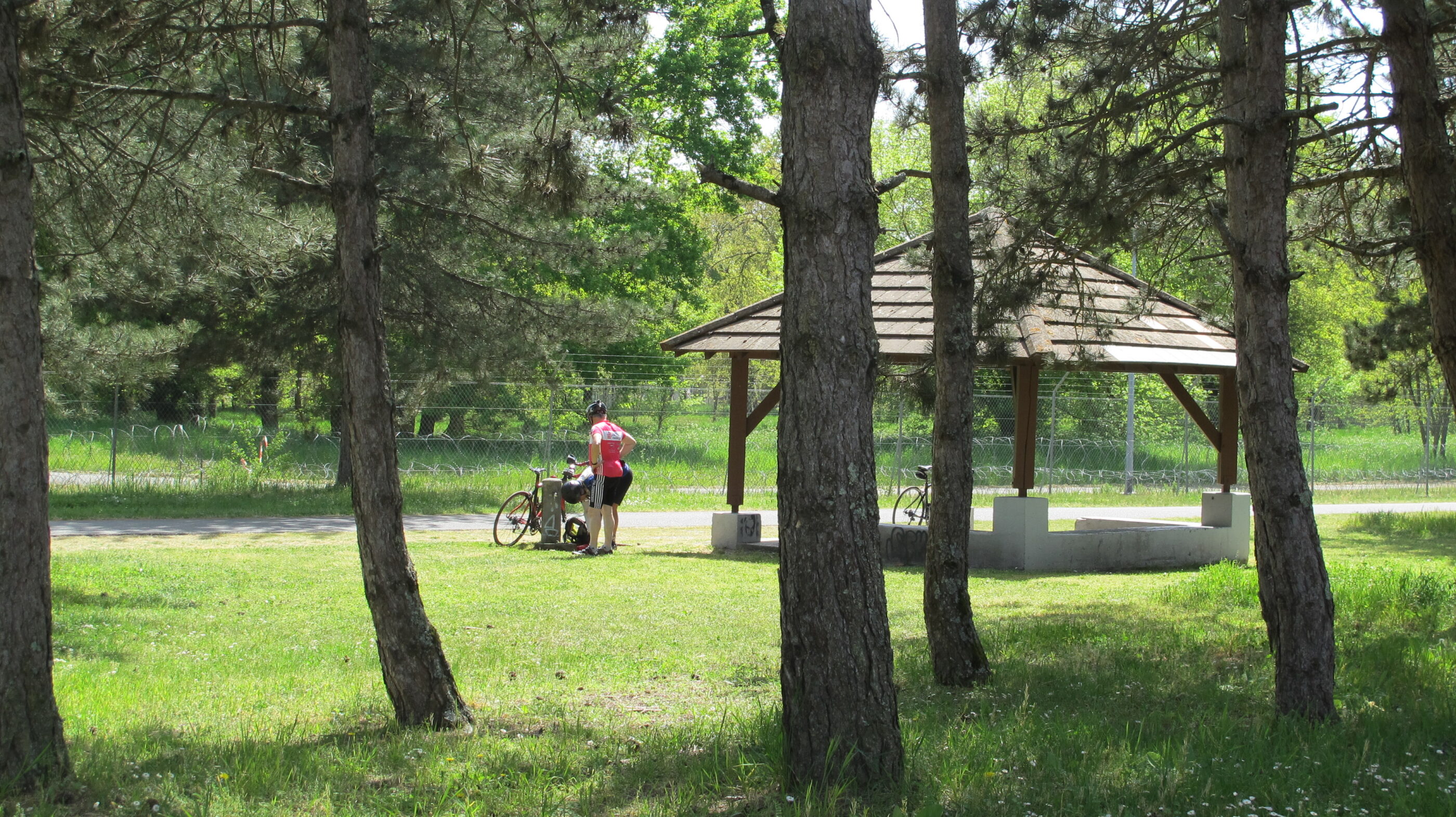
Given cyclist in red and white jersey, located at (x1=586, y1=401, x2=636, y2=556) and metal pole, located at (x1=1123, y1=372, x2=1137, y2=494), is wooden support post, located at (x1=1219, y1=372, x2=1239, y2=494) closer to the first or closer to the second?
cyclist in red and white jersey, located at (x1=586, y1=401, x2=636, y2=556)

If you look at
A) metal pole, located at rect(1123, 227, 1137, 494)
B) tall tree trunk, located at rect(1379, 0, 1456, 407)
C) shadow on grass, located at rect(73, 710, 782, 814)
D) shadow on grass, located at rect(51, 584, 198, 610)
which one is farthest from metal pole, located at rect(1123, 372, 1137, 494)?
shadow on grass, located at rect(73, 710, 782, 814)

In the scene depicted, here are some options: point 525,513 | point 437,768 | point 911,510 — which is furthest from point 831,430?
point 911,510

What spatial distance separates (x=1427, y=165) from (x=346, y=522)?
49.6 feet

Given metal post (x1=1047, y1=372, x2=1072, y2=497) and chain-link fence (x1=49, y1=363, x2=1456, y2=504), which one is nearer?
chain-link fence (x1=49, y1=363, x2=1456, y2=504)

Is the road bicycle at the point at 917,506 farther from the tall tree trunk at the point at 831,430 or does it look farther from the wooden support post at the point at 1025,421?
the tall tree trunk at the point at 831,430

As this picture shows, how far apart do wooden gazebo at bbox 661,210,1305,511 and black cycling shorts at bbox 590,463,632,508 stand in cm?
148

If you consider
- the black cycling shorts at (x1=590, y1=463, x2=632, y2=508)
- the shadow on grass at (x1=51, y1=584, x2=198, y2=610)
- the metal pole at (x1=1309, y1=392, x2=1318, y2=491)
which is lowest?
the shadow on grass at (x1=51, y1=584, x2=198, y2=610)

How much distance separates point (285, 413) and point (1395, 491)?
2787 centimetres

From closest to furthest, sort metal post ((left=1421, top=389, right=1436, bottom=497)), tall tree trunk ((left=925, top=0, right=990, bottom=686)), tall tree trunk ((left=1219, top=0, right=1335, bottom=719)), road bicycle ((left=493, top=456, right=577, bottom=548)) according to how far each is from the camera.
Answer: tall tree trunk ((left=1219, top=0, right=1335, bottom=719))
tall tree trunk ((left=925, top=0, right=990, bottom=686))
road bicycle ((left=493, top=456, right=577, bottom=548))
metal post ((left=1421, top=389, right=1436, bottom=497))

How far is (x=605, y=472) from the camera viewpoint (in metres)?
14.3

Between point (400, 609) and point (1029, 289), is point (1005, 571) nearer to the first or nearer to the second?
point (1029, 289)

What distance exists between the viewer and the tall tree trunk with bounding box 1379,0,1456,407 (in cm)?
668

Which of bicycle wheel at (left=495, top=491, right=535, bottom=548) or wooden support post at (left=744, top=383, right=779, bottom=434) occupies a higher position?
wooden support post at (left=744, top=383, right=779, bottom=434)

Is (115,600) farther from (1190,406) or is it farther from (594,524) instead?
(1190,406)
